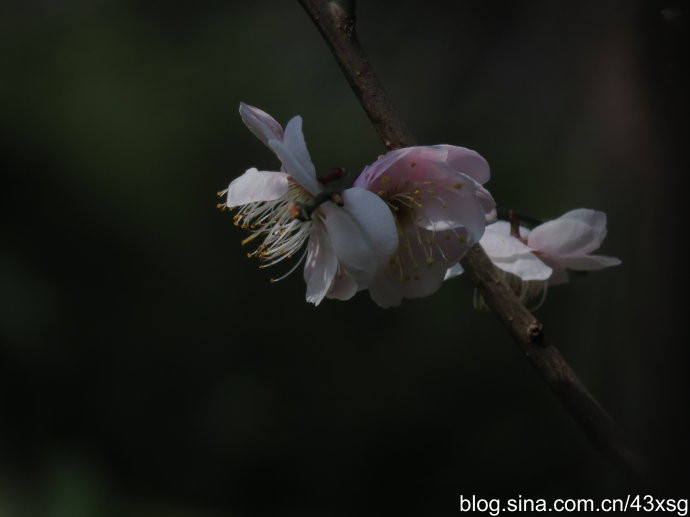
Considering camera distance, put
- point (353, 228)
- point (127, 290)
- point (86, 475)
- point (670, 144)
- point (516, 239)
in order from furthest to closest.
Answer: point (127, 290) < point (86, 475) < point (516, 239) < point (353, 228) < point (670, 144)

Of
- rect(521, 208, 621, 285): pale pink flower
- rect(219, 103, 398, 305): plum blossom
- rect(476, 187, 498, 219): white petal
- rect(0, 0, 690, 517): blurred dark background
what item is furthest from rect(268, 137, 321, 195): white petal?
rect(0, 0, 690, 517): blurred dark background

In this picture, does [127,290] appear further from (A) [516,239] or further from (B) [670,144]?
(B) [670,144]

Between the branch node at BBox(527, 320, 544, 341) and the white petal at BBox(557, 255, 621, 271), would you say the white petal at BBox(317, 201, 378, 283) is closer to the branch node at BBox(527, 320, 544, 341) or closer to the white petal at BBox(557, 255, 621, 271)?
the branch node at BBox(527, 320, 544, 341)

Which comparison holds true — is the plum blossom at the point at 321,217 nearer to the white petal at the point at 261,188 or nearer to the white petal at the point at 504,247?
the white petal at the point at 261,188

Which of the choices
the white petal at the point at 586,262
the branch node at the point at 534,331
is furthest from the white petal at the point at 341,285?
the white petal at the point at 586,262

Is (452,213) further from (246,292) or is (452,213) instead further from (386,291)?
(246,292)

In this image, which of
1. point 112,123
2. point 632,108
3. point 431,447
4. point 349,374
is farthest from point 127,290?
point 632,108

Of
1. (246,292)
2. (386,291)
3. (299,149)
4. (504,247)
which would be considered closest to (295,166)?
(299,149)
